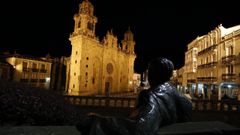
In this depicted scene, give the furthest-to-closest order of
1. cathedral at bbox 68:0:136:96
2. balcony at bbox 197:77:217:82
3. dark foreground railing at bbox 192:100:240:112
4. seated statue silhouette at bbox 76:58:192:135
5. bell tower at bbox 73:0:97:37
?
bell tower at bbox 73:0:97:37 → cathedral at bbox 68:0:136:96 → balcony at bbox 197:77:217:82 → dark foreground railing at bbox 192:100:240:112 → seated statue silhouette at bbox 76:58:192:135

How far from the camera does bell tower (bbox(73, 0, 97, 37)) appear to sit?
3806cm

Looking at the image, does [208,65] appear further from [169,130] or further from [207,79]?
[169,130]

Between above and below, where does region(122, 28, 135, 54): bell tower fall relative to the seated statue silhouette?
above

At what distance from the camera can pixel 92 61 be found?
39875mm

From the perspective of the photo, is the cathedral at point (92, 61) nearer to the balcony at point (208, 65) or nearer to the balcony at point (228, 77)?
the balcony at point (208, 65)

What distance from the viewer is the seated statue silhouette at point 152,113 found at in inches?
81.4

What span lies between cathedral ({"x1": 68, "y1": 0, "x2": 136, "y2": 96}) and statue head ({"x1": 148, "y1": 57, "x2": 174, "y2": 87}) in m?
33.2

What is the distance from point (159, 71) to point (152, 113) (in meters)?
0.90

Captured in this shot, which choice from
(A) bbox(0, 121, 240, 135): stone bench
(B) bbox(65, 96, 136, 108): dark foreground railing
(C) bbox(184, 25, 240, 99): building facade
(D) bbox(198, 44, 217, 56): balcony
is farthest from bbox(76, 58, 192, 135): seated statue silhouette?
(D) bbox(198, 44, 217, 56): balcony

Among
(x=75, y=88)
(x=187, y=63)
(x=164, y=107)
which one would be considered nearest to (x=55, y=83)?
(x=75, y=88)

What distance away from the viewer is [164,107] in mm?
2537

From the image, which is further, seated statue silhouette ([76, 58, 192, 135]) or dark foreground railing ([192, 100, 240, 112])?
dark foreground railing ([192, 100, 240, 112])

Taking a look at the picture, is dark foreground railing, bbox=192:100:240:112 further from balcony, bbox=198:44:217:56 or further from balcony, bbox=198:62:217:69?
balcony, bbox=198:44:217:56

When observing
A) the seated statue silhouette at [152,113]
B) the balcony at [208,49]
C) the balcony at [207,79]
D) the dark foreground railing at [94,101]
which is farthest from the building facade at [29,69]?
the seated statue silhouette at [152,113]
